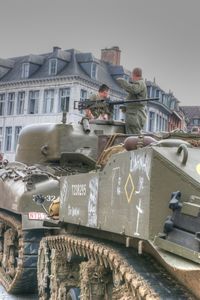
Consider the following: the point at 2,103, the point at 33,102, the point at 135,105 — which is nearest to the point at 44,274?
the point at 135,105

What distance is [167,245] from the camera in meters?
3.93

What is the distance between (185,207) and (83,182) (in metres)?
1.99

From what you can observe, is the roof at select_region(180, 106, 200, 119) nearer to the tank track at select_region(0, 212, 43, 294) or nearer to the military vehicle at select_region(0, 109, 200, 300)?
the military vehicle at select_region(0, 109, 200, 300)

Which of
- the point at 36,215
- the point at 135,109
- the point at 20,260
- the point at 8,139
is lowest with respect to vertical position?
the point at 20,260

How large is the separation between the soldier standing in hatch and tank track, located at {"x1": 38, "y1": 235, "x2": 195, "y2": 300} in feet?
8.71

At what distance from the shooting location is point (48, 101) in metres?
45.5

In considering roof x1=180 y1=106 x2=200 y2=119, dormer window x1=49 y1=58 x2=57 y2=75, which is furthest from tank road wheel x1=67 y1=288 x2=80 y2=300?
roof x1=180 y1=106 x2=200 y2=119

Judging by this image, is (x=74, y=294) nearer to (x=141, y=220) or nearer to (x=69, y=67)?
(x=141, y=220)

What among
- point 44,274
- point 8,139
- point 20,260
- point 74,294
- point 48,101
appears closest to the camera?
point 74,294

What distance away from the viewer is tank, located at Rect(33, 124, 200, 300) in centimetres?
393

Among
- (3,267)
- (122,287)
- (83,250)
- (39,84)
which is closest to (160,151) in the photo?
(122,287)

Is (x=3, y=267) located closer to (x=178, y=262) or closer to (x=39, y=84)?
(x=178, y=262)

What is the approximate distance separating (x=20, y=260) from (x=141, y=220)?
17.5ft

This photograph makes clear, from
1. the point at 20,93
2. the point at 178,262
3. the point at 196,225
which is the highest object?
the point at 20,93
